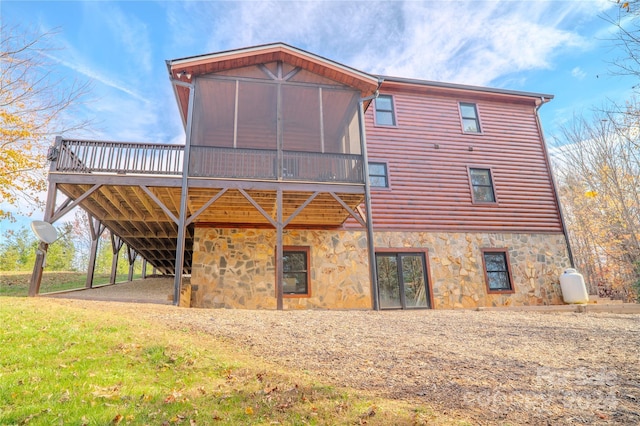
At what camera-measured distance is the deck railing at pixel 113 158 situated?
8531mm

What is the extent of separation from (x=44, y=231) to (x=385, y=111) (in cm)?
1112

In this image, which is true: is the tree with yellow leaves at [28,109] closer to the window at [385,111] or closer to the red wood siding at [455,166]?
the window at [385,111]

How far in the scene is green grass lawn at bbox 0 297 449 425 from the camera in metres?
2.62

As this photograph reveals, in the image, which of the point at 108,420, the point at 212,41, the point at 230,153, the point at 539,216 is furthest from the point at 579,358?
the point at 212,41

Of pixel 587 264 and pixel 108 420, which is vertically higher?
pixel 587 264

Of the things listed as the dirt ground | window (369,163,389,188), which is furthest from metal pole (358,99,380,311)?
window (369,163,389,188)

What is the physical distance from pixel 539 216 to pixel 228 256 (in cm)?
1160

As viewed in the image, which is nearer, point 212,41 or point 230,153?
point 230,153

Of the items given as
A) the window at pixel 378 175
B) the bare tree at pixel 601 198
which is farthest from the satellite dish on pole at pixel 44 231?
the bare tree at pixel 601 198

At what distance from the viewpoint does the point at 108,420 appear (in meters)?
2.47

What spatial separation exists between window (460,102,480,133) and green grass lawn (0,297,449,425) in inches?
487

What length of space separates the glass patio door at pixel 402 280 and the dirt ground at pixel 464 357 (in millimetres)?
3524

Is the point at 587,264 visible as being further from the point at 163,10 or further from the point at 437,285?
the point at 163,10

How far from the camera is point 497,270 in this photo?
38.4 feet
